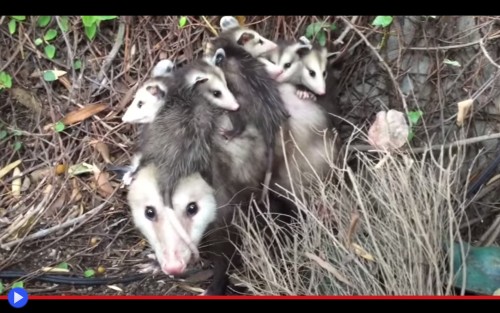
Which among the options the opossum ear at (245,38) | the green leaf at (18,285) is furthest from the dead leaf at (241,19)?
the green leaf at (18,285)

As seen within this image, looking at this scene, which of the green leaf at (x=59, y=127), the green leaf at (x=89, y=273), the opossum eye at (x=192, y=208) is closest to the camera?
the opossum eye at (x=192, y=208)

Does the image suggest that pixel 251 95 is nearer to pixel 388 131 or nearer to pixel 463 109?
pixel 388 131

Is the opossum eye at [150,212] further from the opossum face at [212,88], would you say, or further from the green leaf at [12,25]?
the green leaf at [12,25]

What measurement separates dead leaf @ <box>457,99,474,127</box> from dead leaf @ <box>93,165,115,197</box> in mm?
1206

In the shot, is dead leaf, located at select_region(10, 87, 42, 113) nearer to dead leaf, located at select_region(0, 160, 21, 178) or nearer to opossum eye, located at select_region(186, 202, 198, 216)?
dead leaf, located at select_region(0, 160, 21, 178)

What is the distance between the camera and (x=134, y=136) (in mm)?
2691

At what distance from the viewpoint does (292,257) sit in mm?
2234

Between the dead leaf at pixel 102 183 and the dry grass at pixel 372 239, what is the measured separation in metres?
0.60

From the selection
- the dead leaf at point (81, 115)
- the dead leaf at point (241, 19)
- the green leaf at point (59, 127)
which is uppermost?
the dead leaf at point (241, 19)

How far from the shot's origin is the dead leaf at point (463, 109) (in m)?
2.46

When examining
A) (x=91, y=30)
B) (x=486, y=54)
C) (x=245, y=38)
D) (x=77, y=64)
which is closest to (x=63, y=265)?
(x=77, y=64)

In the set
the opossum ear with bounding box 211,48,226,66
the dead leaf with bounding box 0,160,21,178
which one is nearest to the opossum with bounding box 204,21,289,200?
the opossum ear with bounding box 211,48,226,66

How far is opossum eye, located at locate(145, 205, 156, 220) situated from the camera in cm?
218
